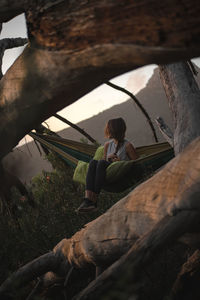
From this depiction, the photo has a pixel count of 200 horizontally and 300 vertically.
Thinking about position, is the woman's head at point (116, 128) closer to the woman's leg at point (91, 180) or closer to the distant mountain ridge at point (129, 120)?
the woman's leg at point (91, 180)

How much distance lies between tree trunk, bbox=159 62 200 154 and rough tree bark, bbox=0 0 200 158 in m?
1.23

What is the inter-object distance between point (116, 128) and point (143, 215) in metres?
1.83

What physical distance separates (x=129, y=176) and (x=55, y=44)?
221 cm

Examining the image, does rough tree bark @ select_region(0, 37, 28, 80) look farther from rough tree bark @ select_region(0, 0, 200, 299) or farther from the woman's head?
rough tree bark @ select_region(0, 0, 200, 299)

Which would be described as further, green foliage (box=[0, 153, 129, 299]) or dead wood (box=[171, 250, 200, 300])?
green foliage (box=[0, 153, 129, 299])

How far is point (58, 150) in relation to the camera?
4059mm

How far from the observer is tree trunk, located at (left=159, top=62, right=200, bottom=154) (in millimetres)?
2250

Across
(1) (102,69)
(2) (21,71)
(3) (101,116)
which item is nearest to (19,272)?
(2) (21,71)

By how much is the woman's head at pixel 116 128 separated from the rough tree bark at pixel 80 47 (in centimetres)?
199

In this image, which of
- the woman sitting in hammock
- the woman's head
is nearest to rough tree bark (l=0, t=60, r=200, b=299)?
the woman sitting in hammock

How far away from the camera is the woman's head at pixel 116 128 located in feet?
11.0

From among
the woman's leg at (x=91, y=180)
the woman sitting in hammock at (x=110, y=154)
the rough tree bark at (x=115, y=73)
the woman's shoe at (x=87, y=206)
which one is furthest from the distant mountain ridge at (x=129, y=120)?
the rough tree bark at (x=115, y=73)

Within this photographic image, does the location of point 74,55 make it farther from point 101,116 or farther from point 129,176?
point 101,116

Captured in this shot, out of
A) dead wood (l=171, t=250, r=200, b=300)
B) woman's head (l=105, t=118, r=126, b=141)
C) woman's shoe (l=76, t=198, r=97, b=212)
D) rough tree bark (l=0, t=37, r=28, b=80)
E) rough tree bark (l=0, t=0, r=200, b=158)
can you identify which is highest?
rough tree bark (l=0, t=37, r=28, b=80)
